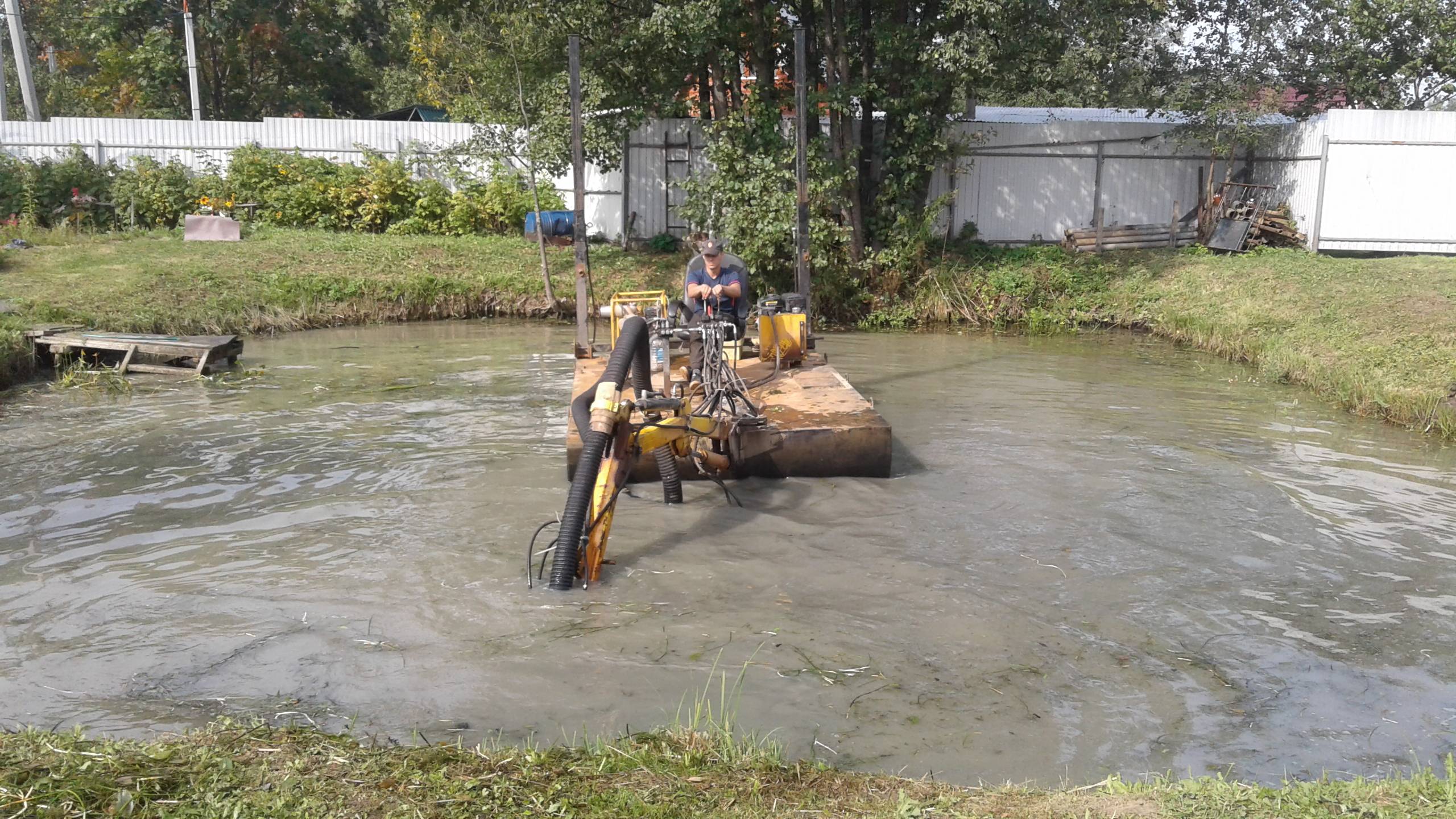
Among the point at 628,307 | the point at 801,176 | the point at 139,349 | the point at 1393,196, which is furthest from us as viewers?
the point at 1393,196

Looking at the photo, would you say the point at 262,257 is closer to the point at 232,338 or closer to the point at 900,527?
the point at 232,338

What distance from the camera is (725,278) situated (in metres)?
10.8

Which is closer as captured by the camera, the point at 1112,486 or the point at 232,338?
the point at 1112,486

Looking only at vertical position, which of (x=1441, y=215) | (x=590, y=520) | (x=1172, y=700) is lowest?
(x=1172, y=700)

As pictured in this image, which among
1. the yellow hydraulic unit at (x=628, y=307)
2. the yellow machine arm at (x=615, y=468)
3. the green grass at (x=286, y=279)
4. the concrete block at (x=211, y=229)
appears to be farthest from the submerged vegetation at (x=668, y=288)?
the yellow machine arm at (x=615, y=468)

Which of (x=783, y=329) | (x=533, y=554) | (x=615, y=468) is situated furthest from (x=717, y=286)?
(x=615, y=468)

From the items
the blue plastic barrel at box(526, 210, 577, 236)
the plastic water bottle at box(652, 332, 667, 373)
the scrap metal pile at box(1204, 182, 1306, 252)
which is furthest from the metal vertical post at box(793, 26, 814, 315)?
the scrap metal pile at box(1204, 182, 1306, 252)

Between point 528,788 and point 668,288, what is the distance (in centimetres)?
1534

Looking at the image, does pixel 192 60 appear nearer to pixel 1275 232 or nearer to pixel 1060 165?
pixel 1060 165

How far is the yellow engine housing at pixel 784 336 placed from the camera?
10656 millimetres

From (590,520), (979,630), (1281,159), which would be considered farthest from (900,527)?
(1281,159)

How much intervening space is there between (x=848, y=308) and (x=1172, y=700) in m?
13.2

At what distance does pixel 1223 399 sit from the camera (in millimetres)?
12656

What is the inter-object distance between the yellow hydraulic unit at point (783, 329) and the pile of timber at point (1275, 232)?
11944mm
